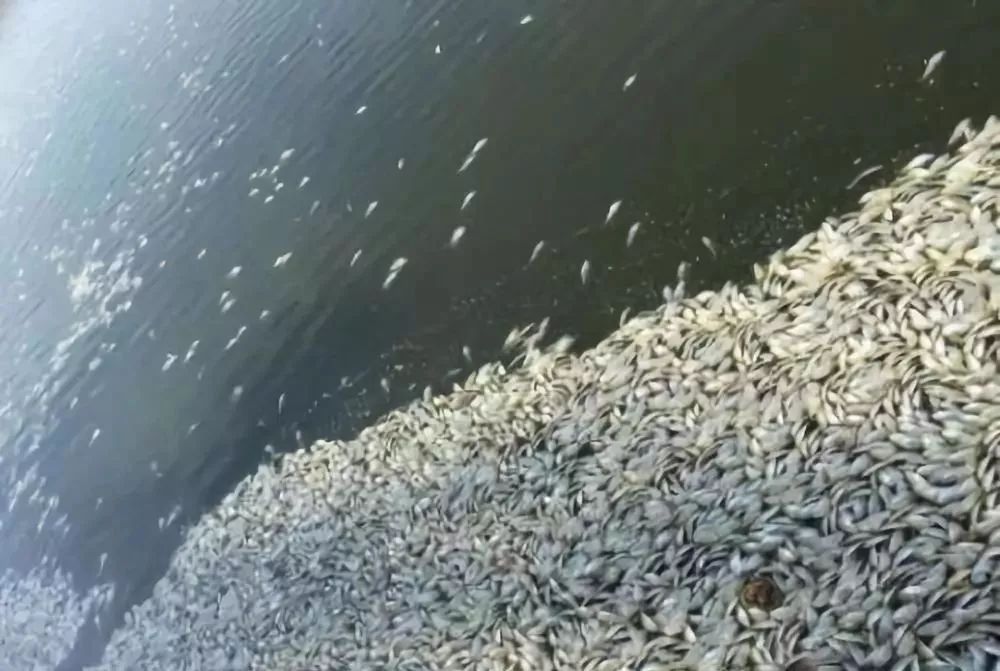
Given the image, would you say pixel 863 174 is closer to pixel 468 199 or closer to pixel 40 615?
pixel 468 199

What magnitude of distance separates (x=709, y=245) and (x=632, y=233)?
24 cm

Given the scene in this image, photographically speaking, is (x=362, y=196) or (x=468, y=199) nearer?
(x=468, y=199)

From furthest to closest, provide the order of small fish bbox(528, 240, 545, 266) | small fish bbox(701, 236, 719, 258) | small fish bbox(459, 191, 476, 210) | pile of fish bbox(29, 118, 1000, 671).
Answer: small fish bbox(459, 191, 476, 210), small fish bbox(528, 240, 545, 266), small fish bbox(701, 236, 719, 258), pile of fish bbox(29, 118, 1000, 671)

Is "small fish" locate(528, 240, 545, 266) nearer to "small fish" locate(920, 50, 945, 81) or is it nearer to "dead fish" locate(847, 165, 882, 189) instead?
"dead fish" locate(847, 165, 882, 189)

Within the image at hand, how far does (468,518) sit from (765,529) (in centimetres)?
86

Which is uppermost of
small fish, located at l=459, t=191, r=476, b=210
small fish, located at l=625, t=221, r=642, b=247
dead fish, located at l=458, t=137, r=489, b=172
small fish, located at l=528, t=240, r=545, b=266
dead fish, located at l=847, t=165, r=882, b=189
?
dead fish, located at l=458, t=137, r=489, b=172

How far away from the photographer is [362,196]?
3459 mm

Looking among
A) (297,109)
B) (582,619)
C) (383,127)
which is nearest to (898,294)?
(582,619)

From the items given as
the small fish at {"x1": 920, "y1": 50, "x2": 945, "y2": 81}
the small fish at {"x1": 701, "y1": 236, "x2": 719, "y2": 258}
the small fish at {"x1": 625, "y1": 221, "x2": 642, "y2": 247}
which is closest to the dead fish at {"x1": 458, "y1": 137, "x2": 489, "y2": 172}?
the small fish at {"x1": 625, "y1": 221, "x2": 642, "y2": 247}

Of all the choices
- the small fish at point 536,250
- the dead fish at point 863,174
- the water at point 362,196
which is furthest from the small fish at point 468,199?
the dead fish at point 863,174

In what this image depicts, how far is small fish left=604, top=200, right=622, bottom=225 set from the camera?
2750 mm

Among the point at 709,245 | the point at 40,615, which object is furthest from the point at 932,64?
the point at 40,615

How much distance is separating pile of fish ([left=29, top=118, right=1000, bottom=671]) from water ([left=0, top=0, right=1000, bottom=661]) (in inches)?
5.9

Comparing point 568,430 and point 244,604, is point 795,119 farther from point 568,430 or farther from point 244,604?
point 244,604
